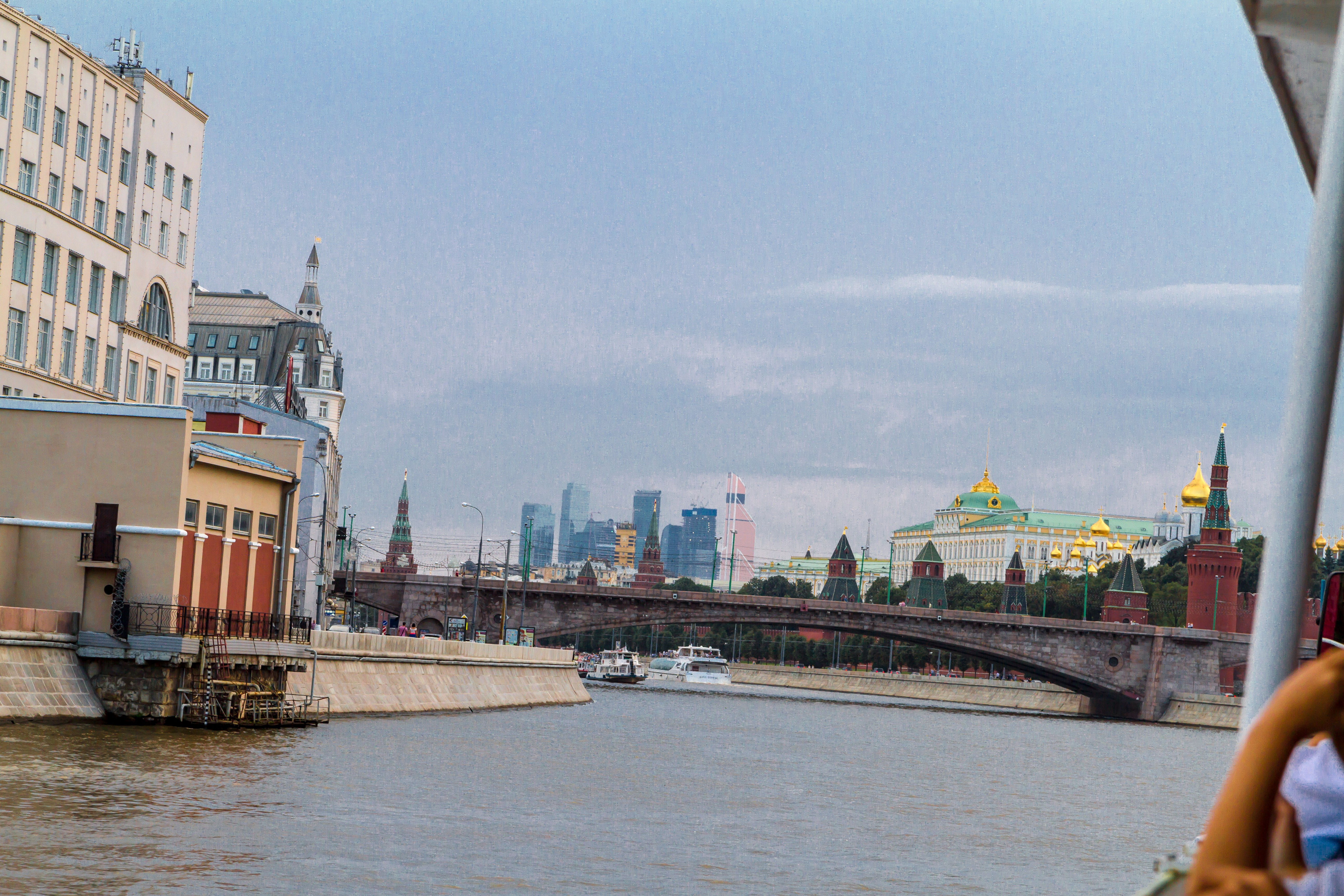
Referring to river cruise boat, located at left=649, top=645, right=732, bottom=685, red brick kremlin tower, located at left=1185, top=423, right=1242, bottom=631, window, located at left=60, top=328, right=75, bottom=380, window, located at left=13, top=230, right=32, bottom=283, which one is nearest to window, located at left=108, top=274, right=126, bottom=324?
window, located at left=60, top=328, right=75, bottom=380

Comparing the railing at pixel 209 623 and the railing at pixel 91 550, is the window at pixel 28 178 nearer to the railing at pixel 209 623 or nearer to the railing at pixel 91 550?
the railing at pixel 209 623

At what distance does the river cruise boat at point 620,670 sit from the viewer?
376 feet

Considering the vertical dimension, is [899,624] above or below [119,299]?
below

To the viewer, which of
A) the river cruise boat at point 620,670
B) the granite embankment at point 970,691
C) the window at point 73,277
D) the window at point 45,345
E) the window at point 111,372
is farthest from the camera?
the river cruise boat at point 620,670

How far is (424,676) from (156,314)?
747 inches

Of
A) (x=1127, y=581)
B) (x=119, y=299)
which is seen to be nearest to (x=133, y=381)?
(x=119, y=299)

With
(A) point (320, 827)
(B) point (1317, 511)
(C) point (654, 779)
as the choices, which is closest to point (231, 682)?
(C) point (654, 779)

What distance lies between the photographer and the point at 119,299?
190ft

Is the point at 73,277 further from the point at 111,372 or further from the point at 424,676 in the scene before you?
the point at 424,676

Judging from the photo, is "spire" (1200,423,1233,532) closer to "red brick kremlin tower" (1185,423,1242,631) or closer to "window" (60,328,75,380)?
"red brick kremlin tower" (1185,423,1242,631)

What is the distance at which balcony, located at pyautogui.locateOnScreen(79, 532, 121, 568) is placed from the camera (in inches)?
1364

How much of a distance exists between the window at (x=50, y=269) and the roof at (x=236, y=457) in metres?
12.1

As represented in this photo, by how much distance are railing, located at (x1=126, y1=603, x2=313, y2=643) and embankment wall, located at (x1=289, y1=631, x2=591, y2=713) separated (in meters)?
2.03

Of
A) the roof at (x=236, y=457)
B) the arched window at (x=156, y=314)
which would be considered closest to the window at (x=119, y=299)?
the arched window at (x=156, y=314)
